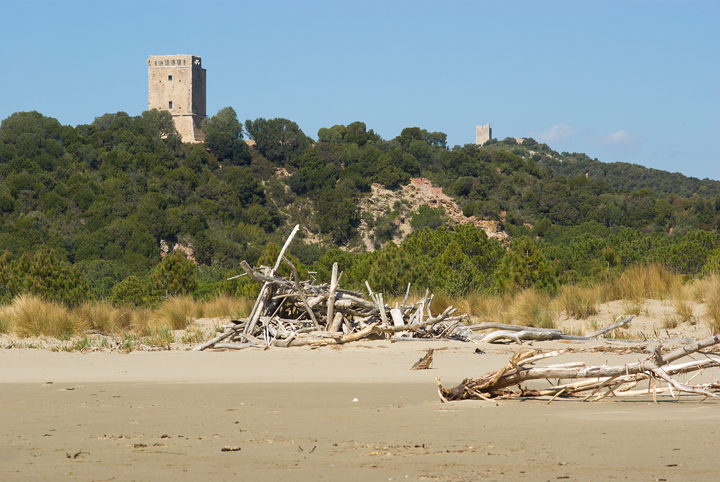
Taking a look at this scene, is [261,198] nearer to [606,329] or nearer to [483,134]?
[606,329]

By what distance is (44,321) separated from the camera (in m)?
10.6

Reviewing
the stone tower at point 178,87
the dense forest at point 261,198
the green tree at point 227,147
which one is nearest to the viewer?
the dense forest at point 261,198

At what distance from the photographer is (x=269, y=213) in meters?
61.1

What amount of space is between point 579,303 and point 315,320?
439cm

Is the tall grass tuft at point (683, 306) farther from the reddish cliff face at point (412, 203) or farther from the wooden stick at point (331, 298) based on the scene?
the reddish cliff face at point (412, 203)

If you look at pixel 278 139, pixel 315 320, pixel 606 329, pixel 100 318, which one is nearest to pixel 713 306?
pixel 606 329

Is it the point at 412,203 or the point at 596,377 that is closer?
the point at 596,377

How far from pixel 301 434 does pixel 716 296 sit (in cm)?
808

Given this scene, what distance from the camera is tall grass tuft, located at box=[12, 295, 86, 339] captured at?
34.4 feet

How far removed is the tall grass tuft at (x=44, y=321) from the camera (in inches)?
413

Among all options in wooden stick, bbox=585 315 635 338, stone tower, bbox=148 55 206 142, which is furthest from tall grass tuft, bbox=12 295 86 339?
stone tower, bbox=148 55 206 142

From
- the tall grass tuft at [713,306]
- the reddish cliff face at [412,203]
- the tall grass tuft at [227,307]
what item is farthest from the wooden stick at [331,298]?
the reddish cliff face at [412,203]

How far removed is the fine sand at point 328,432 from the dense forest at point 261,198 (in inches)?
724

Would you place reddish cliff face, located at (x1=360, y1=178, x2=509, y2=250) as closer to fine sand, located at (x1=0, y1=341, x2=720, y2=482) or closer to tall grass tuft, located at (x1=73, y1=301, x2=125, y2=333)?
tall grass tuft, located at (x1=73, y1=301, x2=125, y2=333)
